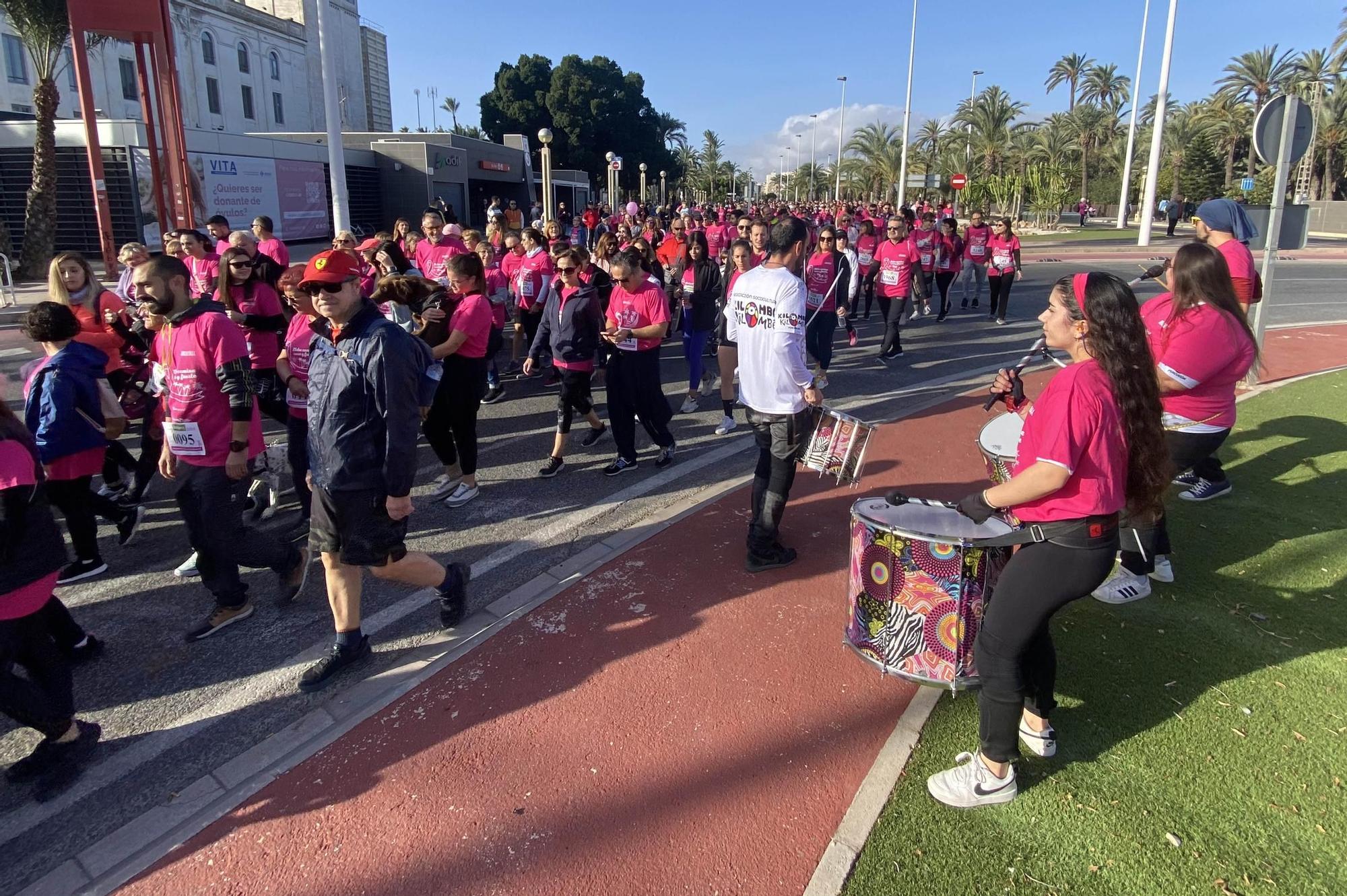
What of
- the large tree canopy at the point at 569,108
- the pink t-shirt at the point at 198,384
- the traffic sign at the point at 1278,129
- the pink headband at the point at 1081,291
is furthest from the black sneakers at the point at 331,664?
the large tree canopy at the point at 569,108

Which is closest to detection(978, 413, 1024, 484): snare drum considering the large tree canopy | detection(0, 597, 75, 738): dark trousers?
detection(0, 597, 75, 738): dark trousers

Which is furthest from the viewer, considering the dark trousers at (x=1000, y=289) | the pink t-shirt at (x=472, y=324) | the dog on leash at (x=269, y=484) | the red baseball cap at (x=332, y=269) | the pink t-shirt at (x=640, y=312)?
the dark trousers at (x=1000, y=289)

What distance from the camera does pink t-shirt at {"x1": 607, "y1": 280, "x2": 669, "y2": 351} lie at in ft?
21.7

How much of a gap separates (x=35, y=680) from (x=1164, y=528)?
17.8ft

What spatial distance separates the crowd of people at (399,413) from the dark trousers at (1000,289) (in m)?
7.96

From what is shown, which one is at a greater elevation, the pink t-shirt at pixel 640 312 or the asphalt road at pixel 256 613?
the pink t-shirt at pixel 640 312

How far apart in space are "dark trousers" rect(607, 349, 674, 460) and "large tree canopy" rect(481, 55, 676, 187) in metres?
59.5

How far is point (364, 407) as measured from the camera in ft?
11.8

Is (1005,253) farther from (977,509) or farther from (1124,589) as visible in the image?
(977,509)

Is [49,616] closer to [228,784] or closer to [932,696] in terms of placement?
[228,784]

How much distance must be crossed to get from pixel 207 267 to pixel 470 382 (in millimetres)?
3544

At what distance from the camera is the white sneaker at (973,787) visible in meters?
2.91

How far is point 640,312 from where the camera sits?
21.7 feet

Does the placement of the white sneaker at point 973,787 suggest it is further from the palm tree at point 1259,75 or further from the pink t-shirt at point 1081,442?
the palm tree at point 1259,75
